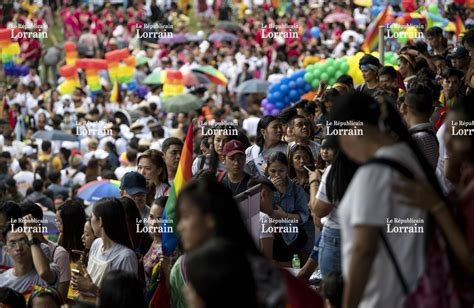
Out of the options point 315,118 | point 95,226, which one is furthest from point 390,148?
point 315,118

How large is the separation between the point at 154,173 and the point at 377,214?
16.2ft

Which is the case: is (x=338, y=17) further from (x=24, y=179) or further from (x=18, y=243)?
(x=18, y=243)

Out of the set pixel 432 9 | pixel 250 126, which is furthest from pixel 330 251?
pixel 432 9

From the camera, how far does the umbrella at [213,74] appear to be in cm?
2508

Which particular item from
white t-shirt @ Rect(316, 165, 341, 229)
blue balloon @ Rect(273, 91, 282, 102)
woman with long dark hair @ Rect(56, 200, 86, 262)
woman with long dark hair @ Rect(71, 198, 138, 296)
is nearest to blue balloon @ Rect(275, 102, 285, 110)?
blue balloon @ Rect(273, 91, 282, 102)

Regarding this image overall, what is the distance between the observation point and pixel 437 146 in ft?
23.1

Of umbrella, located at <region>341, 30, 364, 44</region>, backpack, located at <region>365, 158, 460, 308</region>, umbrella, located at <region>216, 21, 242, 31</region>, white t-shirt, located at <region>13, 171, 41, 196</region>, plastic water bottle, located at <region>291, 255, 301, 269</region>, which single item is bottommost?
plastic water bottle, located at <region>291, 255, 301, 269</region>

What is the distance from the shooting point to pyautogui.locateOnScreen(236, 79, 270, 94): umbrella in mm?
23875

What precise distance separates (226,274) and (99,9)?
30.2 m

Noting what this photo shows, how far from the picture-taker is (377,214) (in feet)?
14.4

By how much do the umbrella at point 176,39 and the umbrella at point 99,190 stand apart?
51.2 ft

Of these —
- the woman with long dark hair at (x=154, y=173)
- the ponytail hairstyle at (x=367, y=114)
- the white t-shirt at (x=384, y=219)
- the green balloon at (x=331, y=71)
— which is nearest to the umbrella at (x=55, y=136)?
the green balloon at (x=331, y=71)

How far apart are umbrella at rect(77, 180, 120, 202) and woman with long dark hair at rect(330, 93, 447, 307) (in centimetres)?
862

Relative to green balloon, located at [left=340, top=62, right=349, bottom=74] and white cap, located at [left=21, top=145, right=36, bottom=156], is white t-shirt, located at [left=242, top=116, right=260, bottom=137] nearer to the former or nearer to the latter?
white cap, located at [left=21, top=145, right=36, bottom=156]
